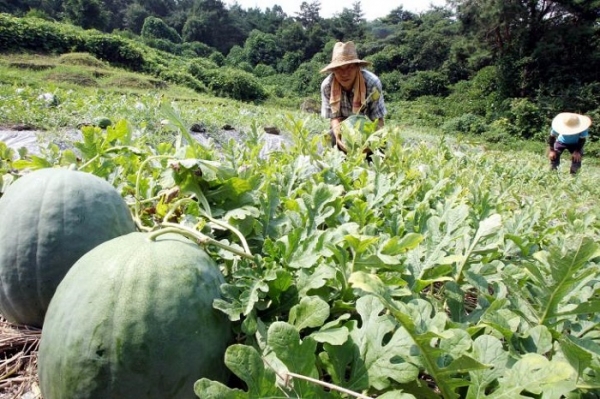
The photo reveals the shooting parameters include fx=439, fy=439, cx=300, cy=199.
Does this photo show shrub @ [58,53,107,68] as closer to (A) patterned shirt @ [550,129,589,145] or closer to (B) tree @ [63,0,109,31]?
(B) tree @ [63,0,109,31]

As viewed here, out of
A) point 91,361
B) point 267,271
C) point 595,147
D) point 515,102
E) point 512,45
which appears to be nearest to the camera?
point 91,361

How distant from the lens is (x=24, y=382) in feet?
3.64

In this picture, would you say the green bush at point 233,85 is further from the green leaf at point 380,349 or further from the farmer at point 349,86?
the green leaf at point 380,349

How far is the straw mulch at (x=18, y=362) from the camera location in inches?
42.7

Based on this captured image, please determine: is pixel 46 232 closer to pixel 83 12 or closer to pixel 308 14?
pixel 83 12

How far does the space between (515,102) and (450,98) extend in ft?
28.3

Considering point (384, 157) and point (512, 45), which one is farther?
point (512, 45)

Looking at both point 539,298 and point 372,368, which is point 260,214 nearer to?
point 372,368

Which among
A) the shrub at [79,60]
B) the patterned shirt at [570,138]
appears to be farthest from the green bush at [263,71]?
the patterned shirt at [570,138]

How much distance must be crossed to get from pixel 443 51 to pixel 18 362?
52.1 m

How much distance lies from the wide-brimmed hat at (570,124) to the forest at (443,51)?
51.2ft

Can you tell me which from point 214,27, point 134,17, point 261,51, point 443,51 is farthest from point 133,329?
point 214,27

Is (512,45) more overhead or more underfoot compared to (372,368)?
more overhead

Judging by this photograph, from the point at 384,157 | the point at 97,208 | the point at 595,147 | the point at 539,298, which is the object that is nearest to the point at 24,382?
the point at 97,208
